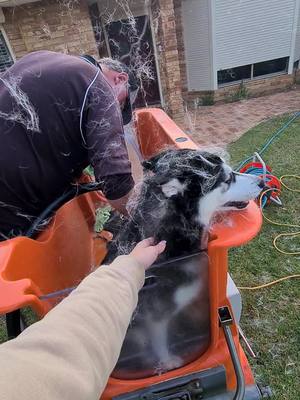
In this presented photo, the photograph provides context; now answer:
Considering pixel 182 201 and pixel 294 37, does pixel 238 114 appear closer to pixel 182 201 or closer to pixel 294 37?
pixel 294 37

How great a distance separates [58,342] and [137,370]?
0.87 m

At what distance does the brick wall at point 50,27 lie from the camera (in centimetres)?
254

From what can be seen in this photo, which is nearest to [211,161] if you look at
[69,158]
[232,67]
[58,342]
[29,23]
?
[69,158]

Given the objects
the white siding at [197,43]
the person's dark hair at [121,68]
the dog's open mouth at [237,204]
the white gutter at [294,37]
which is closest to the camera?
the dog's open mouth at [237,204]

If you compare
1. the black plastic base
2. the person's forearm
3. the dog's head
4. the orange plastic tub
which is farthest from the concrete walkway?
the person's forearm

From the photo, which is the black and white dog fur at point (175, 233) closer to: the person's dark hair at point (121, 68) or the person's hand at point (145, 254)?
the person's hand at point (145, 254)

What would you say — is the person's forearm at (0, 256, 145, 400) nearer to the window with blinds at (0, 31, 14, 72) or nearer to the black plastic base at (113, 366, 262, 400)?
the black plastic base at (113, 366, 262, 400)

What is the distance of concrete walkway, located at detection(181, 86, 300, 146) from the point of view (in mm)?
5044

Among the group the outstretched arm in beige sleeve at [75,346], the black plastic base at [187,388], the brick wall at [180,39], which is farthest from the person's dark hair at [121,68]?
the brick wall at [180,39]

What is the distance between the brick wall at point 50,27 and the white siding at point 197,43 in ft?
11.3

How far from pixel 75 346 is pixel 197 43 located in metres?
7.41

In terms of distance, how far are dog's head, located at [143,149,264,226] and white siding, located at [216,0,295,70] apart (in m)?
6.37

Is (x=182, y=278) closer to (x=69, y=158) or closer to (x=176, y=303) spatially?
(x=176, y=303)

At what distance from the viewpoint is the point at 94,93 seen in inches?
52.6
